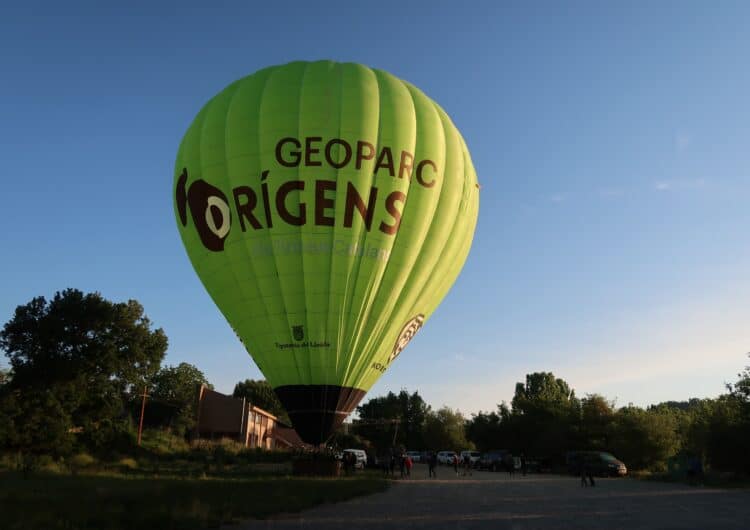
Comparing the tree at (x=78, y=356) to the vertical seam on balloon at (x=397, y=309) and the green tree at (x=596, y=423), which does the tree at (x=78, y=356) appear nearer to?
the vertical seam on balloon at (x=397, y=309)

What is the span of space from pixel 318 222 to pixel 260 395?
3749 inches

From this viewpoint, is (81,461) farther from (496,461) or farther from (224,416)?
(496,461)

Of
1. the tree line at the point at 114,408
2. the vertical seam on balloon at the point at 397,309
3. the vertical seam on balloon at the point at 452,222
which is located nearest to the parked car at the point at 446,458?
the tree line at the point at 114,408

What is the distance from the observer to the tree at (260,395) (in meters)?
110

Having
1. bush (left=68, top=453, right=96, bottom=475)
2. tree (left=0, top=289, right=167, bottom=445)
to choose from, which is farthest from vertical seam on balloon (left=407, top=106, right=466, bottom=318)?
tree (left=0, top=289, right=167, bottom=445)

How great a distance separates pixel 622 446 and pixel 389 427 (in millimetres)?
65939

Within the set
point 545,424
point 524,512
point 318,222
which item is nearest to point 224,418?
point 545,424

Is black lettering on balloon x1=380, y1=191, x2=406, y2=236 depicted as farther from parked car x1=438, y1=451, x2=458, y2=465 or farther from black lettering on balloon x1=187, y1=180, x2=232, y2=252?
parked car x1=438, y1=451, x2=458, y2=465

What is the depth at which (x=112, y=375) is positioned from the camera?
142 feet

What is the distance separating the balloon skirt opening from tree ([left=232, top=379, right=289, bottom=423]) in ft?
284

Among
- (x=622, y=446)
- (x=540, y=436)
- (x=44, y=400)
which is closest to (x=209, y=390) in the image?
(x=44, y=400)

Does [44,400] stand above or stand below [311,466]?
above

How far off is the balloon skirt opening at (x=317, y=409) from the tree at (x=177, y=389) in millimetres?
51903

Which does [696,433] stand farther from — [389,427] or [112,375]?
[389,427]
